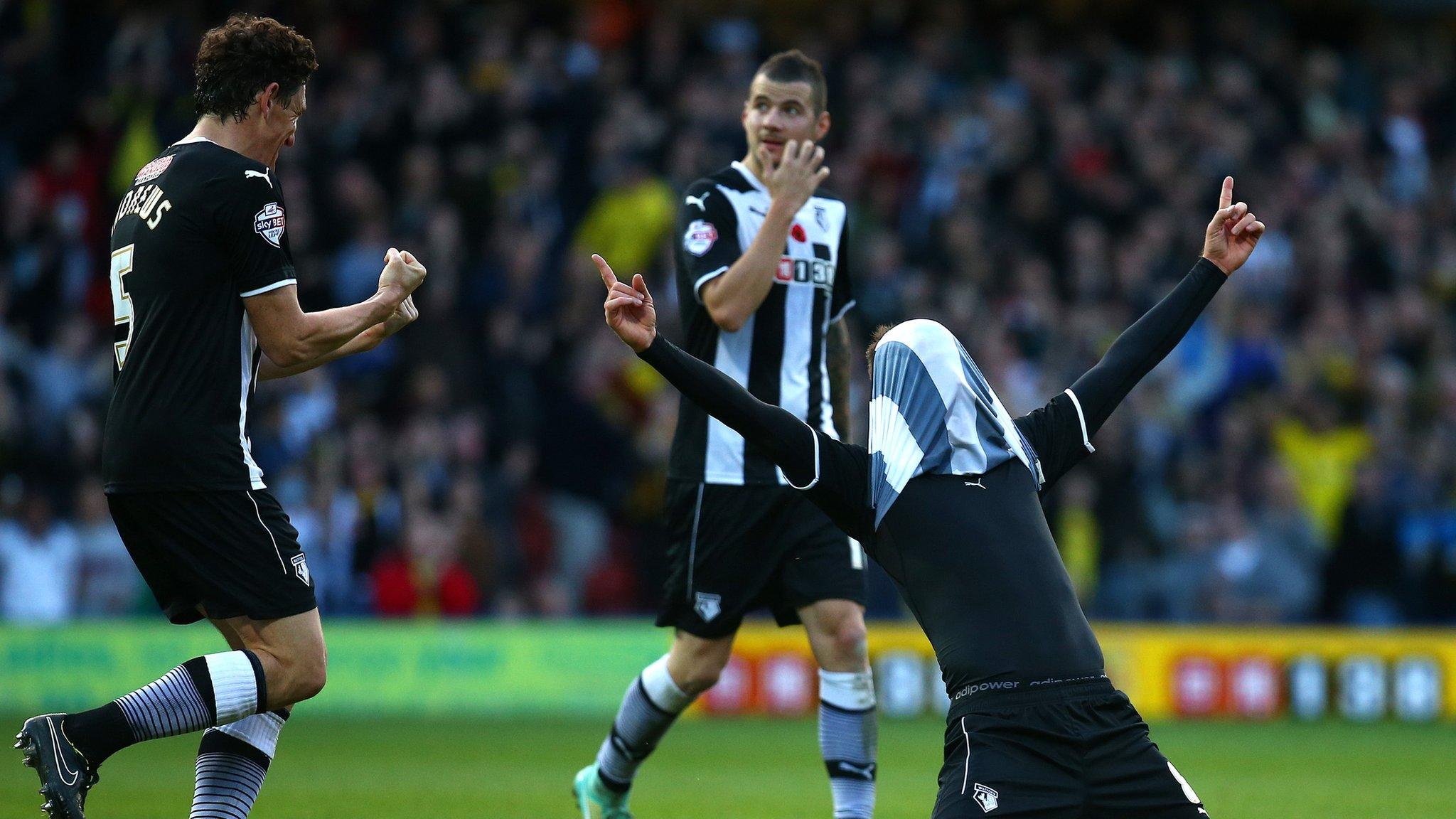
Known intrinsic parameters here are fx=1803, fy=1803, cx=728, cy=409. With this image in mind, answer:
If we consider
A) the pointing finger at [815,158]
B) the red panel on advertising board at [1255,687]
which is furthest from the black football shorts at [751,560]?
the red panel on advertising board at [1255,687]

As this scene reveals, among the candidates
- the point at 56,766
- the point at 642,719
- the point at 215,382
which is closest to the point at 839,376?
the point at 642,719

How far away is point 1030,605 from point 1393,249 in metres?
14.5

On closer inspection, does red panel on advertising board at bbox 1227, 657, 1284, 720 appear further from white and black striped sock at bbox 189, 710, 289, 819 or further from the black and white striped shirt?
white and black striped sock at bbox 189, 710, 289, 819

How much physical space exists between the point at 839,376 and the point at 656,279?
9097 mm

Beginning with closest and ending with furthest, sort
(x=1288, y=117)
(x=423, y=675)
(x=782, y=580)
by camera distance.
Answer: (x=782, y=580)
(x=423, y=675)
(x=1288, y=117)

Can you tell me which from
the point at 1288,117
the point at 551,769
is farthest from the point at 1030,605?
the point at 1288,117

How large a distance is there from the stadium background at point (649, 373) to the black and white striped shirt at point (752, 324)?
407 cm

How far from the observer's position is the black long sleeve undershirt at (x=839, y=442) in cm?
491

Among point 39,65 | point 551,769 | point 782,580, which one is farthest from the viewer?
point 39,65

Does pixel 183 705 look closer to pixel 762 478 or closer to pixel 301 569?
pixel 301 569

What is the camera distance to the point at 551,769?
10.1 m

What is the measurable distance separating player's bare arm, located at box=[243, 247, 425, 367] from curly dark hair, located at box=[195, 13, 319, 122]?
59 cm

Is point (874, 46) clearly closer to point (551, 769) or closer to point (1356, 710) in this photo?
point (1356, 710)

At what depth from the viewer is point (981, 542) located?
15.6ft
